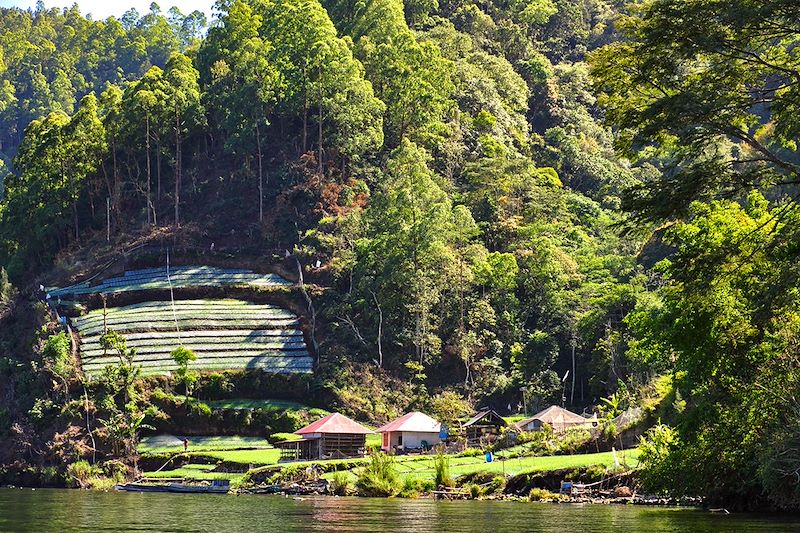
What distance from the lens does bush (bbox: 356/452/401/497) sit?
170 feet

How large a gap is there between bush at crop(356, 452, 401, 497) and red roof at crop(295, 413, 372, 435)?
1290 centimetres

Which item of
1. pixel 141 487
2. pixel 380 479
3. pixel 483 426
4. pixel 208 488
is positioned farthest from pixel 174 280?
pixel 380 479

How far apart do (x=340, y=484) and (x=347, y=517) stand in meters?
18.3

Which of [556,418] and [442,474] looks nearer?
[442,474]

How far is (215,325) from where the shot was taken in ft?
258

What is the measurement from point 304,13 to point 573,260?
31180 mm

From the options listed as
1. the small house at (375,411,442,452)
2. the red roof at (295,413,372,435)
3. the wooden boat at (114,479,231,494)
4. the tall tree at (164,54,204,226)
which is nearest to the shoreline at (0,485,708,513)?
the wooden boat at (114,479,231,494)

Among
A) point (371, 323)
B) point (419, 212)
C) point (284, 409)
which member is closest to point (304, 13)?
point (419, 212)

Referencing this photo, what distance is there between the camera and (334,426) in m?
66.5

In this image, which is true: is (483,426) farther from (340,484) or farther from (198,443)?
(198,443)

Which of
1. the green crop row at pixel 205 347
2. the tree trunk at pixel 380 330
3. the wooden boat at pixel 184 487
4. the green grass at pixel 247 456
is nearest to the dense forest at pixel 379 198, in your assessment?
the tree trunk at pixel 380 330

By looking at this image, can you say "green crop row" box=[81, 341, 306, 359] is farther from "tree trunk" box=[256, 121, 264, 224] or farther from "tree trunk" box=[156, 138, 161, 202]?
"tree trunk" box=[156, 138, 161, 202]

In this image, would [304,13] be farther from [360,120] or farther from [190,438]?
[190,438]

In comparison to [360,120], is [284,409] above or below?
below
